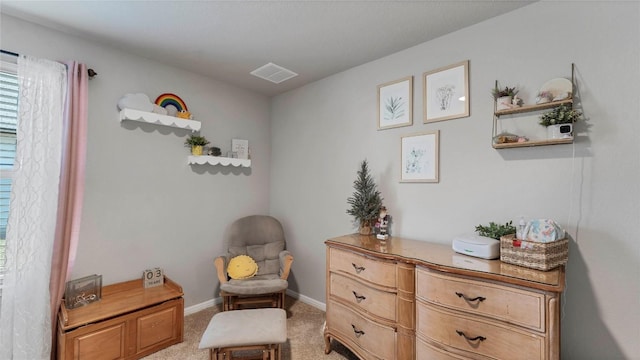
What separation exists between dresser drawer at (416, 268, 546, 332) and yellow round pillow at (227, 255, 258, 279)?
1679 mm

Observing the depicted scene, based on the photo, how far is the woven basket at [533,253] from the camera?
1338 mm

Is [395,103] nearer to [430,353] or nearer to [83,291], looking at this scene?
[430,353]

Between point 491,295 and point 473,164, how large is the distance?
0.97 meters

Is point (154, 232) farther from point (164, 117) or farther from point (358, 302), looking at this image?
point (358, 302)

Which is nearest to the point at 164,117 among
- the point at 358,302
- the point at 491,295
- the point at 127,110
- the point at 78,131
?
the point at 127,110

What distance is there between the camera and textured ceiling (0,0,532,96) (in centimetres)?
180

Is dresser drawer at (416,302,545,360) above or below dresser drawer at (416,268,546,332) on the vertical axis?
below

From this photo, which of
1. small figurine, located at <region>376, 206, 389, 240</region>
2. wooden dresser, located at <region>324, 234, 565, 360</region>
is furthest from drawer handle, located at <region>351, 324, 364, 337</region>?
small figurine, located at <region>376, 206, 389, 240</region>

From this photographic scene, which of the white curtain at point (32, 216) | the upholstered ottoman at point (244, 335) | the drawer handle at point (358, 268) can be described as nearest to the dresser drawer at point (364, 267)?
the drawer handle at point (358, 268)

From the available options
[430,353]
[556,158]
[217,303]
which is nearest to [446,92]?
[556,158]

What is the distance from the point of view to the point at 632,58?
4.77 feet

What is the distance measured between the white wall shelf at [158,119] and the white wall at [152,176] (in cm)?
14

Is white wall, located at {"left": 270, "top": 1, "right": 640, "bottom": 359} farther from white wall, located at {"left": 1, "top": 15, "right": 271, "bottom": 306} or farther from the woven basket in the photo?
white wall, located at {"left": 1, "top": 15, "right": 271, "bottom": 306}

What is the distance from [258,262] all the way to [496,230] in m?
2.27
